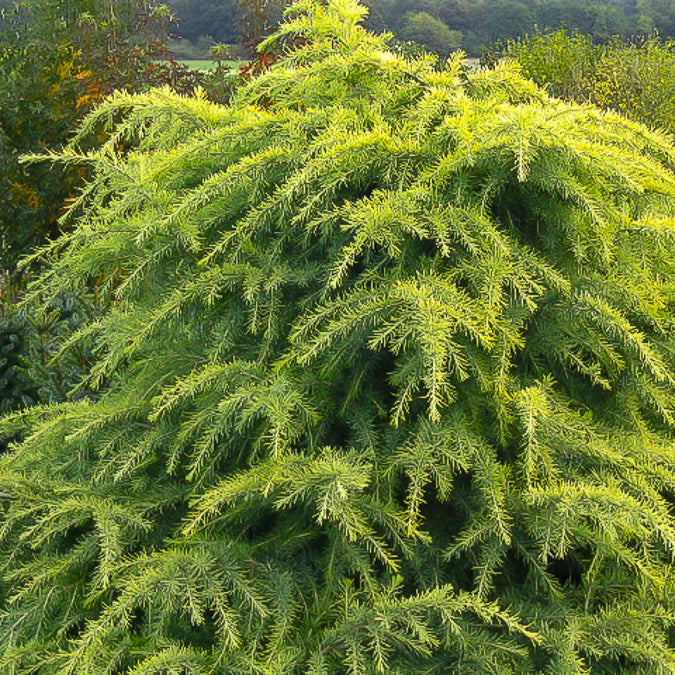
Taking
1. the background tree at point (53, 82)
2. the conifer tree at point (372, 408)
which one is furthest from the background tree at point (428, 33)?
the conifer tree at point (372, 408)

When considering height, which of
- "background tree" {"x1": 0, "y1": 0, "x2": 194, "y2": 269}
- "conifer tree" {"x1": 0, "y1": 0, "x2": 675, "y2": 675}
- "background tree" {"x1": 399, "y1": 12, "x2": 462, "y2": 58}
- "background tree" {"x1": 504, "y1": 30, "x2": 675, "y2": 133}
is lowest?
"background tree" {"x1": 399, "y1": 12, "x2": 462, "y2": 58}

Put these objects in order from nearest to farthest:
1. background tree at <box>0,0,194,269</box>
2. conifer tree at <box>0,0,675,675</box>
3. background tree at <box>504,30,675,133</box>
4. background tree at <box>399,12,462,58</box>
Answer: conifer tree at <box>0,0,675,675</box> < background tree at <box>0,0,194,269</box> < background tree at <box>504,30,675,133</box> < background tree at <box>399,12,462,58</box>

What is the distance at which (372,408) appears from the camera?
80.0 inches

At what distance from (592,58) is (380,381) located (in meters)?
14.5

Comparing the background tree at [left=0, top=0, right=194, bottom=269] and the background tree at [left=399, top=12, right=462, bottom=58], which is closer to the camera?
the background tree at [left=0, top=0, right=194, bottom=269]

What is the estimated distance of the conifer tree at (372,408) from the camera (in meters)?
1.80

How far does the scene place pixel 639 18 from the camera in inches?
1405

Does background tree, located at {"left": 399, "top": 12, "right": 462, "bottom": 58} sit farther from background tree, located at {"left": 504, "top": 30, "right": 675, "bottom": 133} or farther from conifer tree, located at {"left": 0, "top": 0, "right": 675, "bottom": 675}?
conifer tree, located at {"left": 0, "top": 0, "right": 675, "bottom": 675}

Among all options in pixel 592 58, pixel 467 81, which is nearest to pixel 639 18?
pixel 592 58

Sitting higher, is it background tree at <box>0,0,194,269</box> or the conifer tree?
the conifer tree

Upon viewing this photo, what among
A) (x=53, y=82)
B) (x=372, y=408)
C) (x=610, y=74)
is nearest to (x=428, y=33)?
(x=610, y=74)

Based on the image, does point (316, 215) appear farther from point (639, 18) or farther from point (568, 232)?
point (639, 18)

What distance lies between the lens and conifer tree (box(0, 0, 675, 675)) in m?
1.80

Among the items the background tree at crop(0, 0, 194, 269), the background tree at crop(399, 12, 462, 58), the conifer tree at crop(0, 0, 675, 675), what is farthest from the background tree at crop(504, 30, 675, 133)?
the background tree at crop(399, 12, 462, 58)
